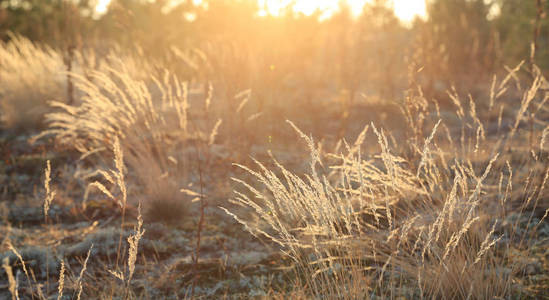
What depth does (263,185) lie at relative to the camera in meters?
3.69

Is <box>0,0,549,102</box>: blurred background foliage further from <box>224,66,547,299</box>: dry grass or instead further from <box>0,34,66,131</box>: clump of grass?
<box>224,66,547,299</box>: dry grass

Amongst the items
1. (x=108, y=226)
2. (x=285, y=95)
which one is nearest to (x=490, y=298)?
(x=108, y=226)

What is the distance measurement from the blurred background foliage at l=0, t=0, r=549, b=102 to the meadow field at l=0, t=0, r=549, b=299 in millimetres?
139

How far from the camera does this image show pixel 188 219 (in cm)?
315

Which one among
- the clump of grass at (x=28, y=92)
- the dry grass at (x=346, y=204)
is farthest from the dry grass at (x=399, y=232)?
the clump of grass at (x=28, y=92)

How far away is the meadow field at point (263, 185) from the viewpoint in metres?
1.80

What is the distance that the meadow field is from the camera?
180 centimetres

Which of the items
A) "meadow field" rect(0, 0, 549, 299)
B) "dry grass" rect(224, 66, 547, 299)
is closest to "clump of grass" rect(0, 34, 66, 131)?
"meadow field" rect(0, 0, 549, 299)

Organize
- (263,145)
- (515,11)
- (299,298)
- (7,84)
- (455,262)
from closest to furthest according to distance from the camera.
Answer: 1. (299,298)
2. (455,262)
3. (263,145)
4. (7,84)
5. (515,11)

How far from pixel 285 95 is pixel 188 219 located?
469 cm

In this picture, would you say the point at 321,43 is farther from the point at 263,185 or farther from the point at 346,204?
the point at 346,204

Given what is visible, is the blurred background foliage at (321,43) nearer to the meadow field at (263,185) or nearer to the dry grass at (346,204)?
the meadow field at (263,185)

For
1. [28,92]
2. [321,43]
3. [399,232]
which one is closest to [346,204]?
[399,232]

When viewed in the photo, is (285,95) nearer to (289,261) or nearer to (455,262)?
(289,261)
